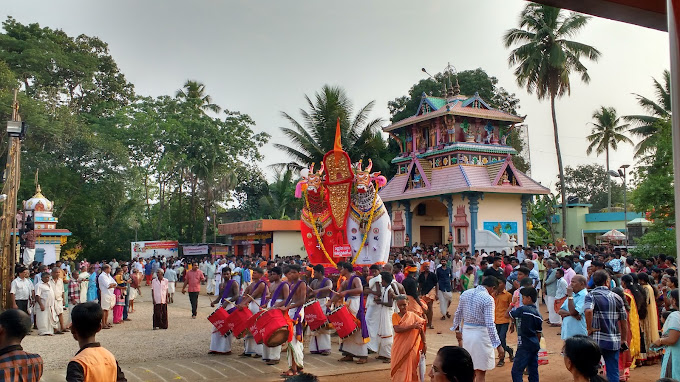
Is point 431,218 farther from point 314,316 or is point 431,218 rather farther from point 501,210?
point 314,316

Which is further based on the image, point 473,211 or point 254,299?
point 473,211

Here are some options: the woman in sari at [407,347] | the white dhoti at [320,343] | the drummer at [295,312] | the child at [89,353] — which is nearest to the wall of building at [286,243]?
the white dhoti at [320,343]

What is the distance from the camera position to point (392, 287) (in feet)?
28.6

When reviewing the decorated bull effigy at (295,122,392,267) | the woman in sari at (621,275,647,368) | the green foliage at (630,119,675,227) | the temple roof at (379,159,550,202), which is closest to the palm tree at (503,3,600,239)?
the temple roof at (379,159,550,202)

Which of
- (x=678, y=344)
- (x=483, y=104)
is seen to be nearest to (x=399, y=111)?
(x=483, y=104)

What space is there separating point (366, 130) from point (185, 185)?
1330 centimetres

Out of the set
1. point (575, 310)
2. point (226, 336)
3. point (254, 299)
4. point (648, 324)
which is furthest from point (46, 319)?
point (648, 324)

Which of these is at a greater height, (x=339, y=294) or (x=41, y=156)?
(x=41, y=156)

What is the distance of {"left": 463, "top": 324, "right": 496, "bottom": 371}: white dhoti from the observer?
22.1 feet

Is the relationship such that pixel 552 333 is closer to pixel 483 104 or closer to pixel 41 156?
pixel 483 104

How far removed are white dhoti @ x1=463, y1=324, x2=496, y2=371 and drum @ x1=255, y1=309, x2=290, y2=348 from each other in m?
3.14

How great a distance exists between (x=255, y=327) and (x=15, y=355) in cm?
578

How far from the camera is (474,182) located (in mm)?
25719

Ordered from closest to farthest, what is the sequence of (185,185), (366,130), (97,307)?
(97,307), (366,130), (185,185)
